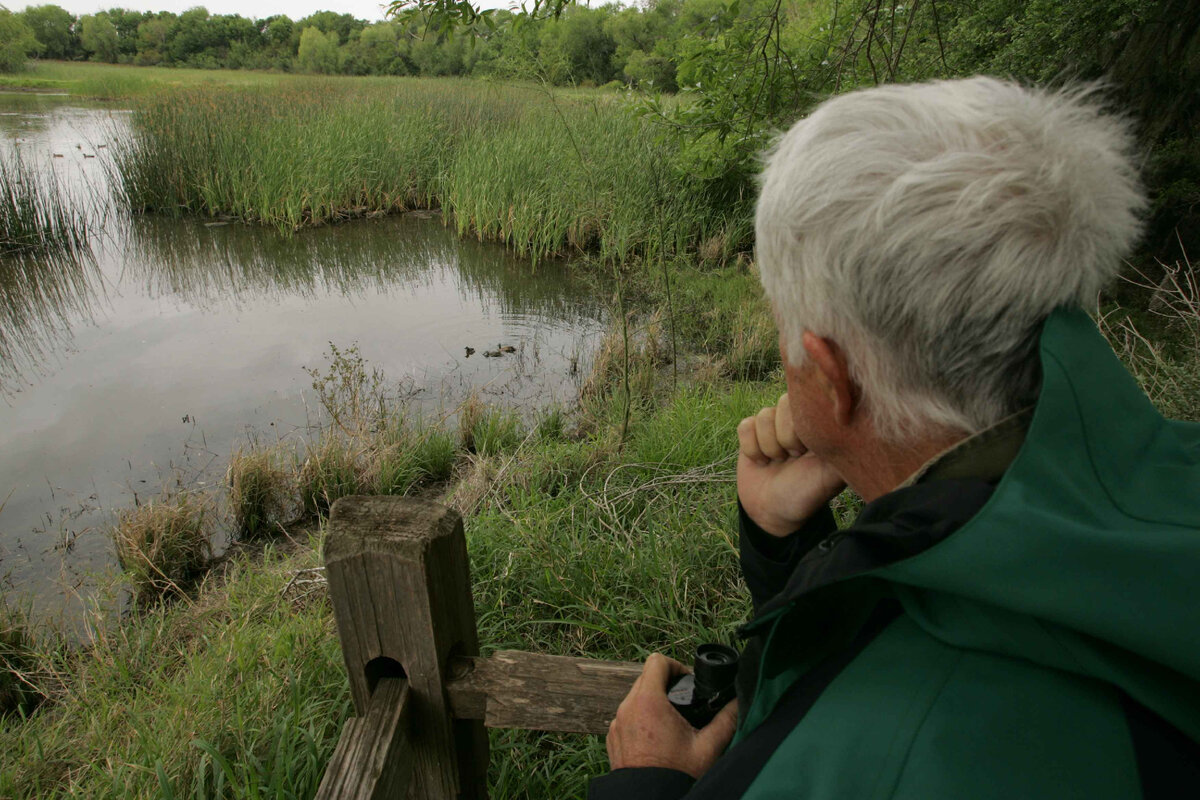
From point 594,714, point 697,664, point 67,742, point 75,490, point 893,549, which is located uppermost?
point 893,549

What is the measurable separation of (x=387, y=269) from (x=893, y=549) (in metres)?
8.74

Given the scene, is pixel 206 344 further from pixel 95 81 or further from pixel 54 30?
pixel 54 30

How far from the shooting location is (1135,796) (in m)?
0.59

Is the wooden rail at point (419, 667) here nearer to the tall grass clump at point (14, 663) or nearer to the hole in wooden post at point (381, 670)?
the hole in wooden post at point (381, 670)

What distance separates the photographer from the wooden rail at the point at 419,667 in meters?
1.09

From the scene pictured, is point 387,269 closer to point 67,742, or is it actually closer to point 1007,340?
point 67,742

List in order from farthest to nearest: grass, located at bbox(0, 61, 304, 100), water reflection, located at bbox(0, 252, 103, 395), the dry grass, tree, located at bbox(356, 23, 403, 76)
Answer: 1. tree, located at bbox(356, 23, 403, 76)
2. grass, located at bbox(0, 61, 304, 100)
3. water reflection, located at bbox(0, 252, 103, 395)
4. the dry grass

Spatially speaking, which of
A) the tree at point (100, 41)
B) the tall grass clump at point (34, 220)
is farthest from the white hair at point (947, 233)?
the tree at point (100, 41)

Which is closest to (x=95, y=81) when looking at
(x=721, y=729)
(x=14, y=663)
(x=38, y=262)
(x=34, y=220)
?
(x=34, y=220)

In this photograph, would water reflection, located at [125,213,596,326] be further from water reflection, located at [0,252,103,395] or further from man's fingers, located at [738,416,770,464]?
man's fingers, located at [738,416,770,464]

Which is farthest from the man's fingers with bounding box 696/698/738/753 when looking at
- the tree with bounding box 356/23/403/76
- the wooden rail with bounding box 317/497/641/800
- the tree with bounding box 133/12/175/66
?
the tree with bounding box 133/12/175/66

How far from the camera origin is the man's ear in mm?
881

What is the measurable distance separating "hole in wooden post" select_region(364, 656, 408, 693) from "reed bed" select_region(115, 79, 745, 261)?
248 inches

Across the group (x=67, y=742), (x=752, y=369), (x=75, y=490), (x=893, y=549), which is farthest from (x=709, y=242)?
(x=893, y=549)
